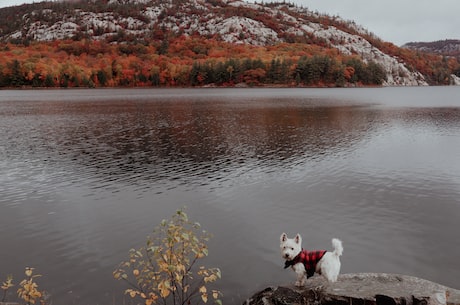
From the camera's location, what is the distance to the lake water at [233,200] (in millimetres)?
17531

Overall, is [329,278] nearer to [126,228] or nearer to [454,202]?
[126,228]

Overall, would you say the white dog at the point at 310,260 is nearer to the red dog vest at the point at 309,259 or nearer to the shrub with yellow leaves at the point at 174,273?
the red dog vest at the point at 309,259

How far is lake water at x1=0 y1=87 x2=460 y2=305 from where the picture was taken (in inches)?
690

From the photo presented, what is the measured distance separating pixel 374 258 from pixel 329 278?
7.06 m

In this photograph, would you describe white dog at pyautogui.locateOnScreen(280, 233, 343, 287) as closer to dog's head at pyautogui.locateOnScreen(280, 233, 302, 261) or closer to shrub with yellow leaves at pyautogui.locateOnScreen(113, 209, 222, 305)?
dog's head at pyautogui.locateOnScreen(280, 233, 302, 261)

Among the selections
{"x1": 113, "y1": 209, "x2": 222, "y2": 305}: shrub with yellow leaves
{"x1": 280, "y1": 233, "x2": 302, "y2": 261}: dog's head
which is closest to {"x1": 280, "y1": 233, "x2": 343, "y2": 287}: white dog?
{"x1": 280, "y1": 233, "x2": 302, "y2": 261}: dog's head

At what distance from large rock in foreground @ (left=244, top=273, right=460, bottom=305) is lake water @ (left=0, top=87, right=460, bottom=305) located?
8.36 feet

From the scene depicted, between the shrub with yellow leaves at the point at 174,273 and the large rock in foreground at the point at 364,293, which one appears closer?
the shrub with yellow leaves at the point at 174,273

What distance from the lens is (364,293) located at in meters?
12.1

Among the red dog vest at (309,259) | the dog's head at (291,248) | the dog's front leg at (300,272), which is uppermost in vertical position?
the dog's head at (291,248)

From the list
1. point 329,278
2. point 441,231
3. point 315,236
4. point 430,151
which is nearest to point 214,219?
point 315,236

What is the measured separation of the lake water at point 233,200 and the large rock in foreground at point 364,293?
2548mm

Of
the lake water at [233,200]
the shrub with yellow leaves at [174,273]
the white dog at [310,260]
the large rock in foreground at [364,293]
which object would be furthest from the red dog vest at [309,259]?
the lake water at [233,200]

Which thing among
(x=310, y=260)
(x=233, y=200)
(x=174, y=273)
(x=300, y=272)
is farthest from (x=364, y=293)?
(x=233, y=200)
